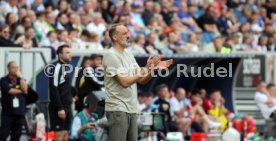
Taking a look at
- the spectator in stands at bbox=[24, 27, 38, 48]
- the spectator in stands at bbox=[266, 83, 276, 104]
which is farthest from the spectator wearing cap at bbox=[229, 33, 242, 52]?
the spectator in stands at bbox=[24, 27, 38, 48]

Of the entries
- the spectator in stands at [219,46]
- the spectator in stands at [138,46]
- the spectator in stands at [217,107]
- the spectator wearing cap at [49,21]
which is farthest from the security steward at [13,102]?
the spectator in stands at [219,46]

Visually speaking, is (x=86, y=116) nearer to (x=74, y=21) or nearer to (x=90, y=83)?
(x=90, y=83)

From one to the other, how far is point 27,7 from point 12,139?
5063 millimetres

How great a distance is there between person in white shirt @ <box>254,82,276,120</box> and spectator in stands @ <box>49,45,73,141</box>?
753 centimetres

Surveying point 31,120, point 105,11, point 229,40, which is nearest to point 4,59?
point 31,120

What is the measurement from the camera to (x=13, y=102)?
58.0 feet

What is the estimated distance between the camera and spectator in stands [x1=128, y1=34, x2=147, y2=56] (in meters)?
22.1

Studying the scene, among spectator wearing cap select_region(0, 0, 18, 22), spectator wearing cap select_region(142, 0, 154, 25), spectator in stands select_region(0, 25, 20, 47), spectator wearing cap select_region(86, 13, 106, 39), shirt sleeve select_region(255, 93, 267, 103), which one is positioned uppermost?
spectator wearing cap select_region(142, 0, 154, 25)

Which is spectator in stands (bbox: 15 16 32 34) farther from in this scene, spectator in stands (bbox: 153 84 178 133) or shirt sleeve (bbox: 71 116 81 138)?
shirt sleeve (bbox: 71 116 81 138)

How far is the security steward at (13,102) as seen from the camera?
17625 mm

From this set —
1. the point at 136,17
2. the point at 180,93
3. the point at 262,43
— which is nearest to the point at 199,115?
the point at 180,93

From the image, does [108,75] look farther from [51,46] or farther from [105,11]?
[105,11]

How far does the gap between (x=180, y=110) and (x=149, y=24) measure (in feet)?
12.5

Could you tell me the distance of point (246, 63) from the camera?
2405 centimetres
